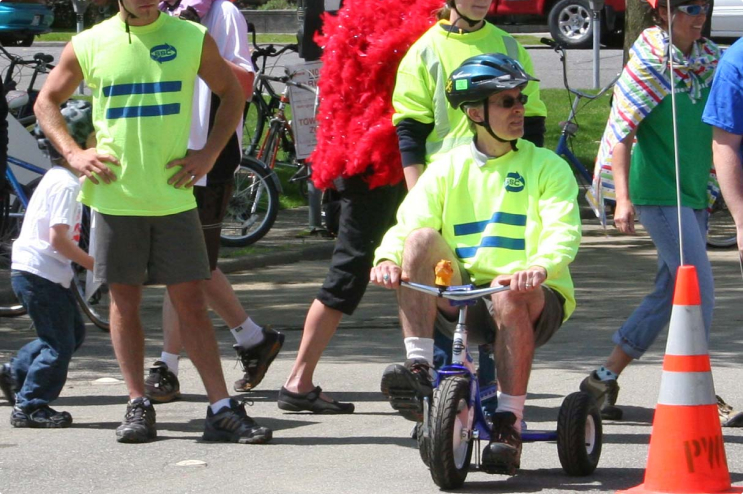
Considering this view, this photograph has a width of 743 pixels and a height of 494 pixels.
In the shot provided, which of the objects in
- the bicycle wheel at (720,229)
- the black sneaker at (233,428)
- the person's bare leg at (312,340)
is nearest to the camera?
the black sneaker at (233,428)

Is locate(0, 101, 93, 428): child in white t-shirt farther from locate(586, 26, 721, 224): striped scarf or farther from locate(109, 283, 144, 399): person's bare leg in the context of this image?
locate(586, 26, 721, 224): striped scarf

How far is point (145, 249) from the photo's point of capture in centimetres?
587

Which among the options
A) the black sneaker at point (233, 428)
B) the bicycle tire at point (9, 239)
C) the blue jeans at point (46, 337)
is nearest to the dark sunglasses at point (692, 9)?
the black sneaker at point (233, 428)

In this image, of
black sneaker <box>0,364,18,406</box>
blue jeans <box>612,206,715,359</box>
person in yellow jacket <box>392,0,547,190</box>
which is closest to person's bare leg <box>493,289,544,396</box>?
person in yellow jacket <box>392,0,547,190</box>

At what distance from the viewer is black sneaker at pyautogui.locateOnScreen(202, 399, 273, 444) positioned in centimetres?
591

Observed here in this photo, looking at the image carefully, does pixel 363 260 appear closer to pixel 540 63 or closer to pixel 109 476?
pixel 109 476

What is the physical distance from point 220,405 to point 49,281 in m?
1.03

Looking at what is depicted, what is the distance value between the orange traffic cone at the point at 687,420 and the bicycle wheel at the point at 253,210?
7.68 meters

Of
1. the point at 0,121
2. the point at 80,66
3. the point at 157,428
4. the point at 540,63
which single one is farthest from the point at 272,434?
the point at 540,63

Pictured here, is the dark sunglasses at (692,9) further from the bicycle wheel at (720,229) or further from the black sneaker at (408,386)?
the bicycle wheel at (720,229)

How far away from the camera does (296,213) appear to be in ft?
46.2

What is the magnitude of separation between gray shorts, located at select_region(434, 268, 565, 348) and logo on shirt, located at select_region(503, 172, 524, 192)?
0.35 m

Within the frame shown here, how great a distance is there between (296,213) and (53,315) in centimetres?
776

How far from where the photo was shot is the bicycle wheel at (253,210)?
12.3 m
